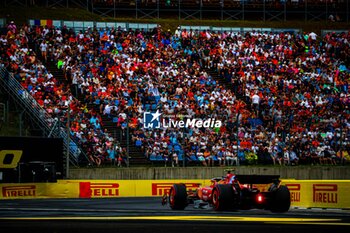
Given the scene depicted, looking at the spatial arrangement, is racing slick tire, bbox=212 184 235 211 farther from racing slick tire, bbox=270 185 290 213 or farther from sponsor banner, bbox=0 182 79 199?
sponsor banner, bbox=0 182 79 199

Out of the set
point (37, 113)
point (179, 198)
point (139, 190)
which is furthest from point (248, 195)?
point (37, 113)

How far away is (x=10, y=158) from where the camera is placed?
101 feet

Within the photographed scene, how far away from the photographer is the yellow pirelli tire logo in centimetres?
3031

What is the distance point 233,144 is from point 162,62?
34.3 feet

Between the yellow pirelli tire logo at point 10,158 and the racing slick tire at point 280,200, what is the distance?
1322 cm

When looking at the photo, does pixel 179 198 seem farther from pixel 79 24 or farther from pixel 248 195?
pixel 79 24

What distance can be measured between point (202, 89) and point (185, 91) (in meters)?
1.20

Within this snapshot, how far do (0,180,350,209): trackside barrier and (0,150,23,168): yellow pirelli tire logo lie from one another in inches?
29.8

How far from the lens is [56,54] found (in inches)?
→ 1603

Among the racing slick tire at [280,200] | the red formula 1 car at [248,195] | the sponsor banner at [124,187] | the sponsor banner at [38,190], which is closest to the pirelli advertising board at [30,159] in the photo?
the sponsor banner at [38,190]

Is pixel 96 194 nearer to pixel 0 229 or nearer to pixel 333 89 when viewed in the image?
pixel 333 89

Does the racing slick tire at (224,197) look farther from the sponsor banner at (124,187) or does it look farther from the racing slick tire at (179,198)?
the sponsor banner at (124,187)

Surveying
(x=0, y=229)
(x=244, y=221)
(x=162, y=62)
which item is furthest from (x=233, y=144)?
(x=0, y=229)

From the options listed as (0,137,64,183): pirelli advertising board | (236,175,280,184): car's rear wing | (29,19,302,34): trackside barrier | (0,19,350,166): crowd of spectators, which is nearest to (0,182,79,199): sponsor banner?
(0,137,64,183): pirelli advertising board
